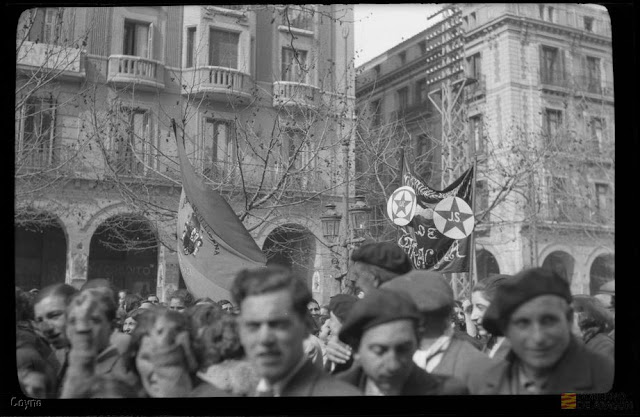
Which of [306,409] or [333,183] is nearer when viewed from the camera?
[306,409]

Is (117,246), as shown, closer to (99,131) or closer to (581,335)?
(99,131)

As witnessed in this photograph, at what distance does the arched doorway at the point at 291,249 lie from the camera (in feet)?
13.4

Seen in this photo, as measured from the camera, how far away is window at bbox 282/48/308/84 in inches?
183

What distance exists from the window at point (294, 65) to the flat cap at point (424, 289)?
6.11ft

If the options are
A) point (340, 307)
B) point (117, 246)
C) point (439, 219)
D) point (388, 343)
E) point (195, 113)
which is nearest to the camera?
point (388, 343)

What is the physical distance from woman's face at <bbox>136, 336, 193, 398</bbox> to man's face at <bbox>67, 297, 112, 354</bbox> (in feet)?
0.62

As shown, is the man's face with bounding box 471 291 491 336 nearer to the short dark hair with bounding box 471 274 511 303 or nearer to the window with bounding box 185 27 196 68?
the short dark hair with bounding box 471 274 511 303

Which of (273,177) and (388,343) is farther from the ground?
(273,177)

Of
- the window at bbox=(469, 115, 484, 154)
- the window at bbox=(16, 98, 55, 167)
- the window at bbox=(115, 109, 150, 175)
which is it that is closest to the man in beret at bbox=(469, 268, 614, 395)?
the window at bbox=(469, 115, 484, 154)

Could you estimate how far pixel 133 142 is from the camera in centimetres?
551

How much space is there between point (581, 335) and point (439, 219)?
123 centimetres

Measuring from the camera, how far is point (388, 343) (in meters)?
2.89
